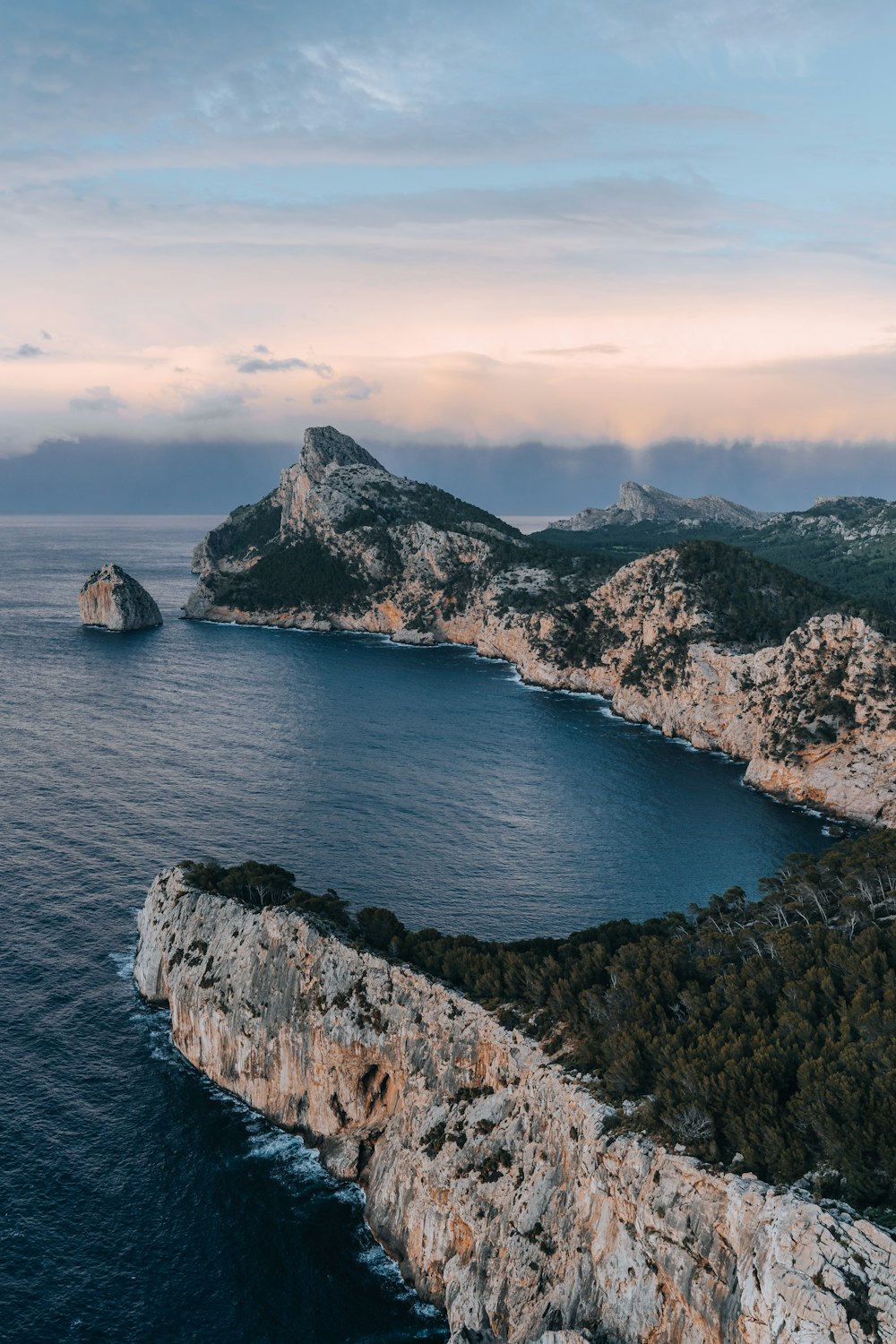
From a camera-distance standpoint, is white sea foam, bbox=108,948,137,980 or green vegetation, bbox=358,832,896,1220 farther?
white sea foam, bbox=108,948,137,980

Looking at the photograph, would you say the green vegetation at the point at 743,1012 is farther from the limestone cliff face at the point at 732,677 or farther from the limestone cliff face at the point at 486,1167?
the limestone cliff face at the point at 732,677

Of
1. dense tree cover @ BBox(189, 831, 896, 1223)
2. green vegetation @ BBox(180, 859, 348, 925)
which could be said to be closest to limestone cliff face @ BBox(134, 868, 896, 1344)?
green vegetation @ BBox(180, 859, 348, 925)

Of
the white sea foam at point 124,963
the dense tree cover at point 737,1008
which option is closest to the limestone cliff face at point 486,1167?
the dense tree cover at point 737,1008

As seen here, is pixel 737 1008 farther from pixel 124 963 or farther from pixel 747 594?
pixel 747 594

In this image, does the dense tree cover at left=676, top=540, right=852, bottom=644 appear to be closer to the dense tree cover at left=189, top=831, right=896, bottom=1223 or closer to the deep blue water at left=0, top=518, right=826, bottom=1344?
the deep blue water at left=0, top=518, right=826, bottom=1344

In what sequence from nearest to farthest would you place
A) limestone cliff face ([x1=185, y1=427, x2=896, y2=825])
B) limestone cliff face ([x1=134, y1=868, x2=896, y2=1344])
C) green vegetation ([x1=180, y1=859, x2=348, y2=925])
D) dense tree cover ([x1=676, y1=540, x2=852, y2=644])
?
1. limestone cliff face ([x1=134, y1=868, x2=896, y2=1344])
2. green vegetation ([x1=180, y1=859, x2=348, y2=925])
3. limestone cliff face ([x1=185, y1=427, x2=896, y2=825])
4. dense tree cover ([x1=676, y1=540, x2=852, y2=644])
